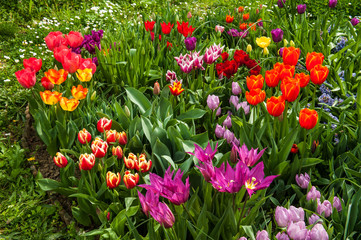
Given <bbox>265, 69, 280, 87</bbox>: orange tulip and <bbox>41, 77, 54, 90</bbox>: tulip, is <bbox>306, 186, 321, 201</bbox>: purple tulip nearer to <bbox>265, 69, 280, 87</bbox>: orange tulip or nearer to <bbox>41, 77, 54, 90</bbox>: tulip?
<bbox>265, 69, 280, 87</bbox>: orange tulip

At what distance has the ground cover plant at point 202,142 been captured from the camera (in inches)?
62.3

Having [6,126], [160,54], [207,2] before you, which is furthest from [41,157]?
[207,2]

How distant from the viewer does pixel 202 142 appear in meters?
2.27

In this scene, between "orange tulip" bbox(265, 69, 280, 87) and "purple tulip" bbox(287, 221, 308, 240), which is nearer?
"purple tulip" bbox(287, 221, 308, 240)

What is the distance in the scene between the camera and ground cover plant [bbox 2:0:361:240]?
5.19 ft

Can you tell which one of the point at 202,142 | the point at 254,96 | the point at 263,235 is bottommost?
the point at 202,142

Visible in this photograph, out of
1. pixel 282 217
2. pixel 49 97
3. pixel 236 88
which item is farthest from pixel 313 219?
pixel 49 97

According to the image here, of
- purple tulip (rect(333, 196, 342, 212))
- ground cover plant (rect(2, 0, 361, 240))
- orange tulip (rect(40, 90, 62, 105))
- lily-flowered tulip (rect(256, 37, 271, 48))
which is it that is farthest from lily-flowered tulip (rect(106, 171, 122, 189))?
lily-flowered tulip (rect(256, 37, 271, 48))

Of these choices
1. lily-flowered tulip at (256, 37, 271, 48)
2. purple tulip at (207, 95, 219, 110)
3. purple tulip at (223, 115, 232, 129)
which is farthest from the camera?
lily-flowered tulip at (256, 37, 271, 48)

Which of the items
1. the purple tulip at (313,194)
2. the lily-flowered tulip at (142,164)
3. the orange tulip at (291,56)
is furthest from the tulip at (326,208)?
the orange tulip at (291,56)

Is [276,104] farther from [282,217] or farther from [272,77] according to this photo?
[282,217]

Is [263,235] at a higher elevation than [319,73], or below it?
below

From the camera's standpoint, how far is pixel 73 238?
2.15 m

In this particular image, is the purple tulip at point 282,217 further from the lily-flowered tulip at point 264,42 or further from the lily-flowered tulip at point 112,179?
the lily-flowered tulip at point 264,42
